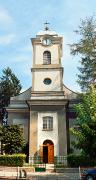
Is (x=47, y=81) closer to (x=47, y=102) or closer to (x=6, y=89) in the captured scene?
(x=47, y=102)

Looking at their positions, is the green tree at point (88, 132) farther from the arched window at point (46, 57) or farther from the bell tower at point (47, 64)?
the arched window at point (46, 57)

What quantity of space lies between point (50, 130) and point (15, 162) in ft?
26.1

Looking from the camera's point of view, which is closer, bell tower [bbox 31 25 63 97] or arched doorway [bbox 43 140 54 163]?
arched doorway [bbox 43 140 54 163]

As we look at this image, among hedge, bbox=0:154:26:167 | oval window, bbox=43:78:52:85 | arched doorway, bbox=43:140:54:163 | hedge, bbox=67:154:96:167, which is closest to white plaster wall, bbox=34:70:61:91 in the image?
oval window, bbox=43:78:52:85

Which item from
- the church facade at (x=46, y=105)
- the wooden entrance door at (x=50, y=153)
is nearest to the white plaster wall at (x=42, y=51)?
the church facade at (x=46, y=105)

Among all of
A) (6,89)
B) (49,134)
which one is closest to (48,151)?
(49,134)

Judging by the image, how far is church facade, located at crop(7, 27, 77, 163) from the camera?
3894cm

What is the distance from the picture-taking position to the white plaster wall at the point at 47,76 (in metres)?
41.3

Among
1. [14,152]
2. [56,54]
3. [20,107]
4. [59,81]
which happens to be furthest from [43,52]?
[14,152]

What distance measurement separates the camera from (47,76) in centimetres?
4206

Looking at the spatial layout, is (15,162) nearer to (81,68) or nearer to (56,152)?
(56,152)

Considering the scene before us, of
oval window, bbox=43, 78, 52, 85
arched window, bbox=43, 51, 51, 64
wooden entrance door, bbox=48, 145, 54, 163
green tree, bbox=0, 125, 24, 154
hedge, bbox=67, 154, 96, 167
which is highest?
arched window, bbox=43, 51, 51, 64

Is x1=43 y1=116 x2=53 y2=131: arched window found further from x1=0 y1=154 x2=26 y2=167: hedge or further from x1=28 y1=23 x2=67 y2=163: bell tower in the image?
x1=0 y1=154 x2=26 y2=167: hedge

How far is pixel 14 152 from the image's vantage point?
3650 centimetres
